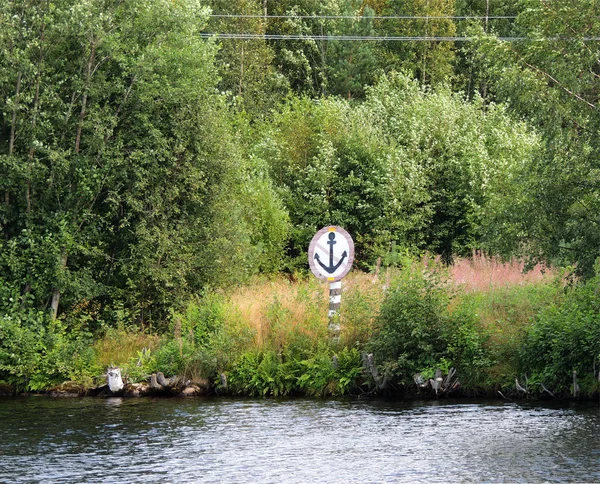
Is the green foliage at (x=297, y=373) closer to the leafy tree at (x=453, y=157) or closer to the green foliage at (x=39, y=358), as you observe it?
the green foliage at (x=39, y=358)

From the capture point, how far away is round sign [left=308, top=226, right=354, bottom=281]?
912 inches

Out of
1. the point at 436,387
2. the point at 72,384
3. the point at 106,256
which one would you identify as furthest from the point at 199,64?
the point at 436,387

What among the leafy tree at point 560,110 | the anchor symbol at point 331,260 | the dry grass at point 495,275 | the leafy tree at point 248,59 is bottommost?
the dry grass at point 495,275

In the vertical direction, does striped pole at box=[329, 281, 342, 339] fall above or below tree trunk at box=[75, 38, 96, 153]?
below

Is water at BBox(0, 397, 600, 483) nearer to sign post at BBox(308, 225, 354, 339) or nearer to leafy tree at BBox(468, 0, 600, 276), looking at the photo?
sign post at BBox(308, 225, 354, 339)

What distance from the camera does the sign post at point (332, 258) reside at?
912 inches

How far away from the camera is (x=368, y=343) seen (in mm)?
21844

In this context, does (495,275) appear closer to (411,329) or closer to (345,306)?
(345,306)

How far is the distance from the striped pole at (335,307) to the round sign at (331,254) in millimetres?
201

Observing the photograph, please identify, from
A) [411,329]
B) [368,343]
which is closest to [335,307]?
[368,343]

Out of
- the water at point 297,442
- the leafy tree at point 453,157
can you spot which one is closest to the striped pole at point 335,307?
the water at point 297,442

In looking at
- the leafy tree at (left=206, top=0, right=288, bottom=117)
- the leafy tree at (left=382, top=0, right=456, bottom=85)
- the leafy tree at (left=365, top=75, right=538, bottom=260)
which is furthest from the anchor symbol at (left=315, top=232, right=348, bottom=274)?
the leafy tree at (left=382, top=0, right=456, bottom=85)

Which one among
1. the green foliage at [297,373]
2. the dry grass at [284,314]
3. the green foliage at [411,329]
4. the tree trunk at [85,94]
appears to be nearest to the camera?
the green foliage at [411,329]

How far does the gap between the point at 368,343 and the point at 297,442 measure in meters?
4.92
